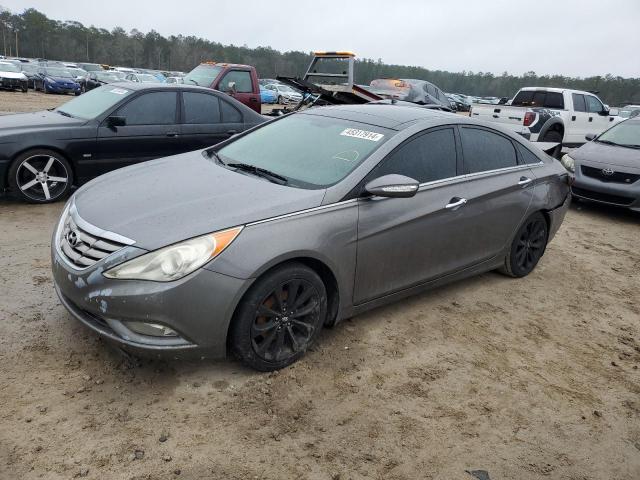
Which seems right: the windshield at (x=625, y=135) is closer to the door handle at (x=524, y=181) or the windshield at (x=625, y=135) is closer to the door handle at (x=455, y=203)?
the door handle at (x=524, y=181)

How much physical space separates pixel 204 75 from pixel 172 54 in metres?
85.1

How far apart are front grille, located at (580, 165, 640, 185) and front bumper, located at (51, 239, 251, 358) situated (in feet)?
23.1

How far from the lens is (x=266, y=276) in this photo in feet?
9.52

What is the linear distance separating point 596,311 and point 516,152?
5.13 feet

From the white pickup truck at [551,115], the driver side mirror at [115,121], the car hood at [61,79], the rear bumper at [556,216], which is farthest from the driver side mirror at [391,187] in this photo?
the car hood at [61,79]

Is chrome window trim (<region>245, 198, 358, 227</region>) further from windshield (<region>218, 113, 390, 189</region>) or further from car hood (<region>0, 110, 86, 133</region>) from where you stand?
Answer: car hood (<region>0, 110, 86, 133</region>)

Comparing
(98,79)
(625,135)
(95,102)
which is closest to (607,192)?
(625,135)

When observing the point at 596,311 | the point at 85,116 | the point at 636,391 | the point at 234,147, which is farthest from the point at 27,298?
the point at 596,311

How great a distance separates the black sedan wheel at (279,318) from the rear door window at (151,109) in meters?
4.52

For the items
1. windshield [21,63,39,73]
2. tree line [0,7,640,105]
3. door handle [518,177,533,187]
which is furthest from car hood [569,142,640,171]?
tree line [0,7,640,105]

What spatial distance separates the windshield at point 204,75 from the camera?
439 inches

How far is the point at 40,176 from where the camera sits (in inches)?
237

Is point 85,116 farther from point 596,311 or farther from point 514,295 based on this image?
point 596,311

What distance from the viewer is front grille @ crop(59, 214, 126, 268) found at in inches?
110
